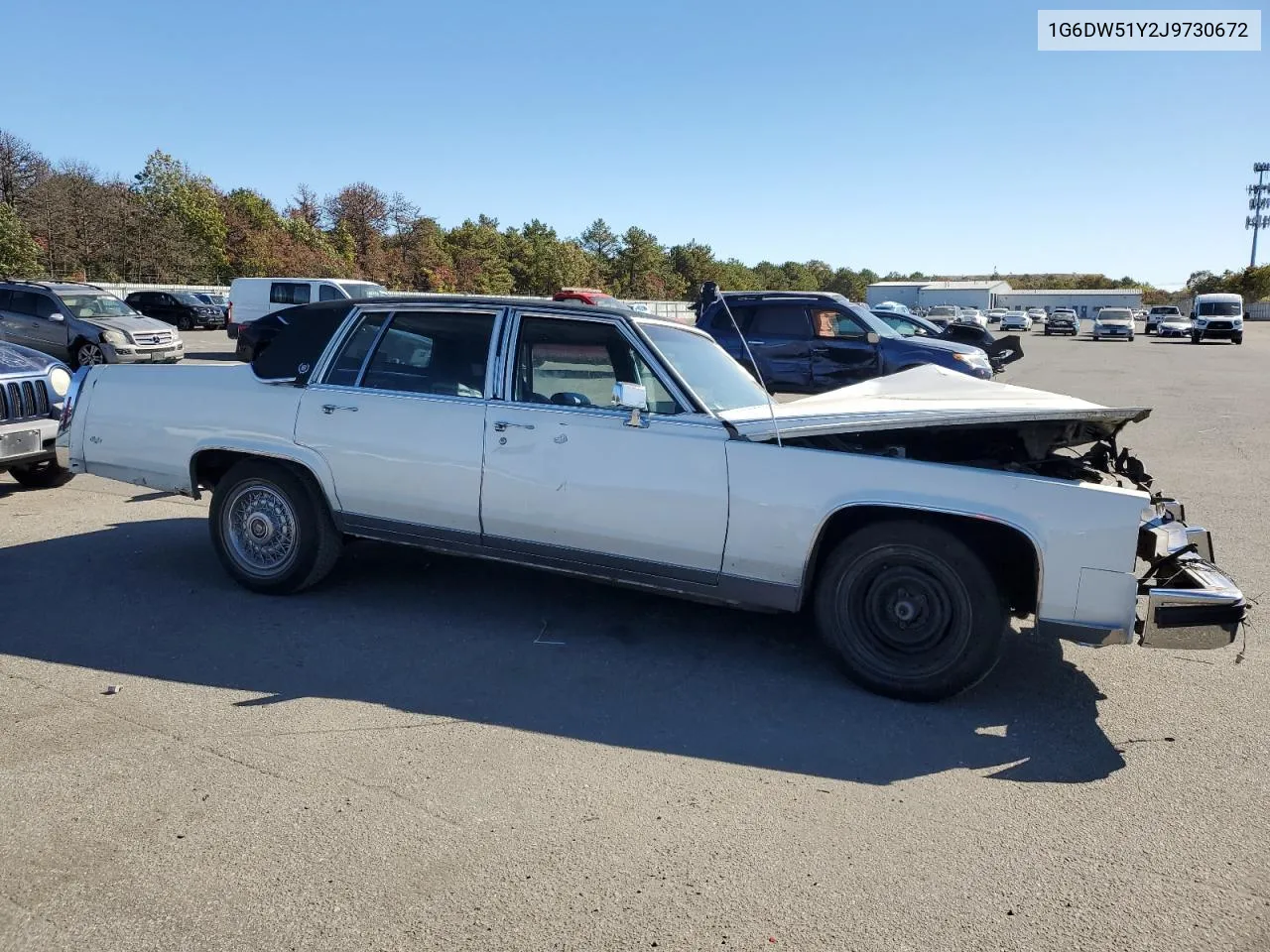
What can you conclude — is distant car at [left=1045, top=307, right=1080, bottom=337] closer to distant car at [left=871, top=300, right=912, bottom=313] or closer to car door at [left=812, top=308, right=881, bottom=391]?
distant car at [left=871, top=300, right=912, bottom=313]

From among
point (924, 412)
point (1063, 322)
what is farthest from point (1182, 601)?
point (1063, 322)

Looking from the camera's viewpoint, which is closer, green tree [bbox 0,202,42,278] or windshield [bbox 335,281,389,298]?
windshield [bbox 335,281,389,298]

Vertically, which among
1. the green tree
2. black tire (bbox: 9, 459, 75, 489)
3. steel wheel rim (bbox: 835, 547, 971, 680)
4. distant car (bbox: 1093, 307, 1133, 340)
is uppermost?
the green tree

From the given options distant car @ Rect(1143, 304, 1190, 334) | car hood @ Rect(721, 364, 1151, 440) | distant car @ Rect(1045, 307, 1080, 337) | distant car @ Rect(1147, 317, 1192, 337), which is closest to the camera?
car hood @ Rect(721, 364, 1151, 440)

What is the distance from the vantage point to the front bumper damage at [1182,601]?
12.6 ft

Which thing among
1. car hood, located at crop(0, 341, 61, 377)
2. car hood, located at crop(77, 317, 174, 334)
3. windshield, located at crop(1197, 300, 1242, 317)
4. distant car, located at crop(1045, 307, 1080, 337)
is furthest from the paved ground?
distant car, located at crop(1045, 307, 1080, 337)

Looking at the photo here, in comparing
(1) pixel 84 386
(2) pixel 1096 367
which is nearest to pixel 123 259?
(2) pixel 1096 367

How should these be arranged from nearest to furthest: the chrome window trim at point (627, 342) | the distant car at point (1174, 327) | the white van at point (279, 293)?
1. the chrome window trim at point (627, 342)
2. the white van at point (279, 293)
3. the distant car at point (1174, 327)

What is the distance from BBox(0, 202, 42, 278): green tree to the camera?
37.5 metres

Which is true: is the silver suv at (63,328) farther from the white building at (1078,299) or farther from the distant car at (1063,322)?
the white building at (1078,299)

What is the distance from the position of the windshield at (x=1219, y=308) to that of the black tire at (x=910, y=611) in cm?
5005

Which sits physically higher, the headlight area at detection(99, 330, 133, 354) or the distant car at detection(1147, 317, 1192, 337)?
the distant car at detection(1147, 317, 1192, 337)

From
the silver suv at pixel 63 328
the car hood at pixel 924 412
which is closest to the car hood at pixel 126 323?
the silver suv at pixel 63 328

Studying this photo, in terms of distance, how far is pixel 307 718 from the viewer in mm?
3855
